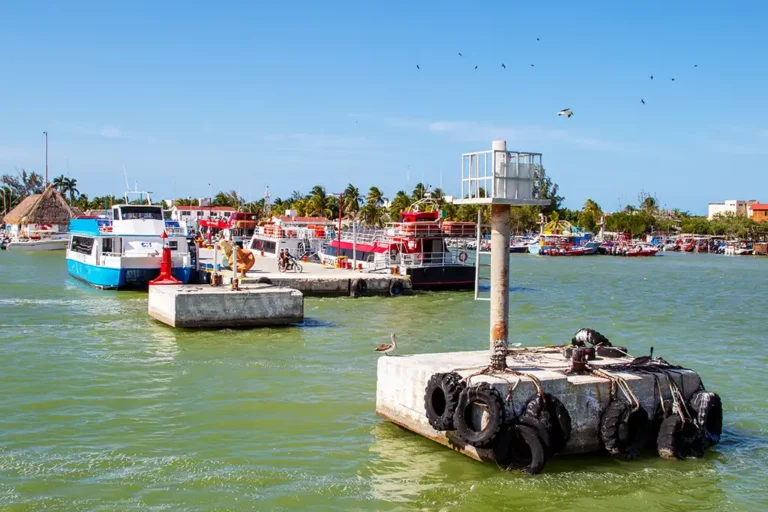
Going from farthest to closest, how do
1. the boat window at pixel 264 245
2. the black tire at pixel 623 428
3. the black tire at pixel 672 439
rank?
the boat window at pixel 264 245
the black tire at pixel 672 439
the black tire at pixel 623 428

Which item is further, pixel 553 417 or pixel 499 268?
pixel 499 268

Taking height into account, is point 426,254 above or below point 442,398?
above

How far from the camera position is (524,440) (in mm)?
12000

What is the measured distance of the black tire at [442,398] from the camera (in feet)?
40.5

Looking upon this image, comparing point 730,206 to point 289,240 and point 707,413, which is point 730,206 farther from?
point 707,413

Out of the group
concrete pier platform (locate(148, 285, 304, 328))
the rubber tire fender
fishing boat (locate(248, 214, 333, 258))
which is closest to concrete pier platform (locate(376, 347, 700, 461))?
concrete pier platform (locate(148, 285, 304, 328))

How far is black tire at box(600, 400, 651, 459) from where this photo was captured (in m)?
12.5

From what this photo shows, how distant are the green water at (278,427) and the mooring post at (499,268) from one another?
243cm

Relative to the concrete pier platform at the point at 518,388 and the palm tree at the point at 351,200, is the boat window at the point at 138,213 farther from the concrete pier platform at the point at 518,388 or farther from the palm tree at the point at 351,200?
the palm tree at the point at 351,200

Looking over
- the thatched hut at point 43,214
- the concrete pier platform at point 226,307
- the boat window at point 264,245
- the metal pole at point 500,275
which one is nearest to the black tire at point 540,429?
the metal pole at point 500,275

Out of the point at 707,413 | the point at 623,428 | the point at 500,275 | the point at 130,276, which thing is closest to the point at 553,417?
the point at 623,428

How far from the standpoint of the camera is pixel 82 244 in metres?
45.3

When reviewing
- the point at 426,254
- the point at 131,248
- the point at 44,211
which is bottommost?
the point at 426,254

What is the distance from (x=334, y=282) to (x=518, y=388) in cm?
2524
